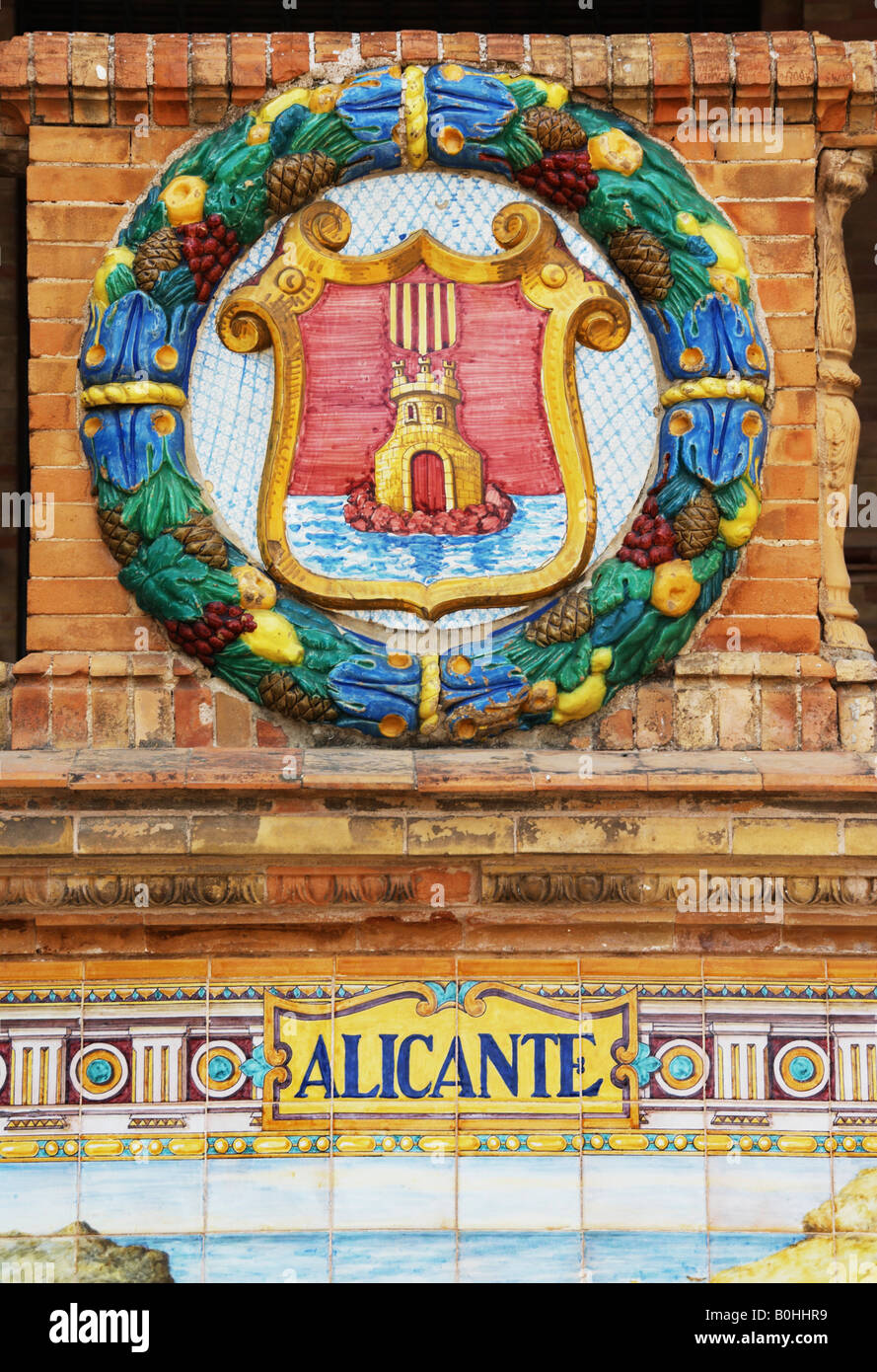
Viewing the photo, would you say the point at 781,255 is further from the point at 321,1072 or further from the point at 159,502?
the point at 321,1072

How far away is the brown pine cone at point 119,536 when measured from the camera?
633cm

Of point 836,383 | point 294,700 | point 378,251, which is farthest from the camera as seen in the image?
point 836,383

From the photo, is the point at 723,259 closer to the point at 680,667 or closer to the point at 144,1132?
the point at 680,667

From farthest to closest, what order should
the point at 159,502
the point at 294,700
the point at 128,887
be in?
1. the point at 159,502
2. the point at 294,700
3. the point at 128,887

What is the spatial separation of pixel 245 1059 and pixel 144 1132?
0.38m

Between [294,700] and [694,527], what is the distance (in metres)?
1.40

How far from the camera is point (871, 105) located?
6.69 meters

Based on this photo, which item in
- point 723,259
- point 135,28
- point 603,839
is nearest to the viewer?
point 603,839

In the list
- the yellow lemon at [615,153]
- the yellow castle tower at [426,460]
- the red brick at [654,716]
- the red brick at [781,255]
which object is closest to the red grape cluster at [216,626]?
the yellow castle tower at [426,460]

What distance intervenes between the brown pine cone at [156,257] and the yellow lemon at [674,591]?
1881 millimetres

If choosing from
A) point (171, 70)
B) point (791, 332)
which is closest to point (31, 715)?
point (171, 70)

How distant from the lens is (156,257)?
21.1ft

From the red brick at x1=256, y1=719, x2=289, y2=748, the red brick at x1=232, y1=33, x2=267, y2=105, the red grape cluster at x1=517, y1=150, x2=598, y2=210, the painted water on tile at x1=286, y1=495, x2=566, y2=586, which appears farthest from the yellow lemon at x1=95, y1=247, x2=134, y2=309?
the red brick at x1=256, y1=719, x2=289, y2=748

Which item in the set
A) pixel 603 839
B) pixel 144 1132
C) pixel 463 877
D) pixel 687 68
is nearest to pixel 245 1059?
pixel 144 1132
